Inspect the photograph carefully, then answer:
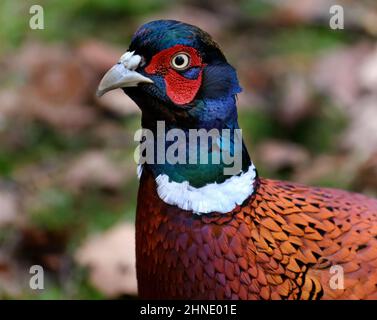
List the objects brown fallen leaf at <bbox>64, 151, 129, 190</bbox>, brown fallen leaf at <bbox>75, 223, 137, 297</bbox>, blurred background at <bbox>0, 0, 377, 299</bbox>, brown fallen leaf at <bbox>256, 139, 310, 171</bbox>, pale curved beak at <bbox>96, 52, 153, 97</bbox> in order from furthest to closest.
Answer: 1. brown fallen leaf at <bbox>256, 139, 310, 171</bbox>
2. brown fallen leaf at <bbox>64, 151, 129, 190</bbox>
3. blurred background at <bbox>0, 0, 377, 299</bbox>
4. brown fallen leaf at <bbox>75, 223, 137, 297</bbox>
5. pale curved beak at <bbox>96, 52, 153, 97</bbox>

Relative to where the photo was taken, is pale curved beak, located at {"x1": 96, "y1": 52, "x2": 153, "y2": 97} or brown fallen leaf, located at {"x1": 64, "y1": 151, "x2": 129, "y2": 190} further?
brown fallen leaf, located at {"x1": 64, "y1": 151, "x2": 129, "y2": 190}

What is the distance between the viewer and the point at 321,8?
7977mm

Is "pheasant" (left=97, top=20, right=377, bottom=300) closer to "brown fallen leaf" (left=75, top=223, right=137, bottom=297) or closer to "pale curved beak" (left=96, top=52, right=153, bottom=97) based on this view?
"pale curved beak" (left=96, top=52, right=153, bottom=97)

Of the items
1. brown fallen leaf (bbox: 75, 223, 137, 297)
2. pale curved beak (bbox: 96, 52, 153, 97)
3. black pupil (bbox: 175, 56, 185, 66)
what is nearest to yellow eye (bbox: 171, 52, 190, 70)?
black pupil (bbox: 175, 56, 185, 66)

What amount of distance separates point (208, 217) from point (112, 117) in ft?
11.2

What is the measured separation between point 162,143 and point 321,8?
4.88 m

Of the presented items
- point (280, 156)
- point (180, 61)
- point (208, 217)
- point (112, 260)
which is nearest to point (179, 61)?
point (180, 61)

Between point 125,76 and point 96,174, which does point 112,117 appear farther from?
point 125,76

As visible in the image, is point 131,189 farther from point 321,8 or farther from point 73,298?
point 321,8

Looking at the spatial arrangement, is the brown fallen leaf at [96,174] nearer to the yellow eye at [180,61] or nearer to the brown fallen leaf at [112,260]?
the brown fallen leaf at [112,260]

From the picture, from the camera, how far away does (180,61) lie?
3.44m

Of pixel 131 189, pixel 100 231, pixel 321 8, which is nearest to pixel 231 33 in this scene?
pixel 321 8

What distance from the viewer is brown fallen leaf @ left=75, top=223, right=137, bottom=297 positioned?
4910 millimetres

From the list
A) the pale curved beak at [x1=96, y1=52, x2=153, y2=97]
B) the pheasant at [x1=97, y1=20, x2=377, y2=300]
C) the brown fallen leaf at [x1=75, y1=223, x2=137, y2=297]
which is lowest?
the brown fallen leaf at [x1=75, y1=223, x2=137, y2=297]
